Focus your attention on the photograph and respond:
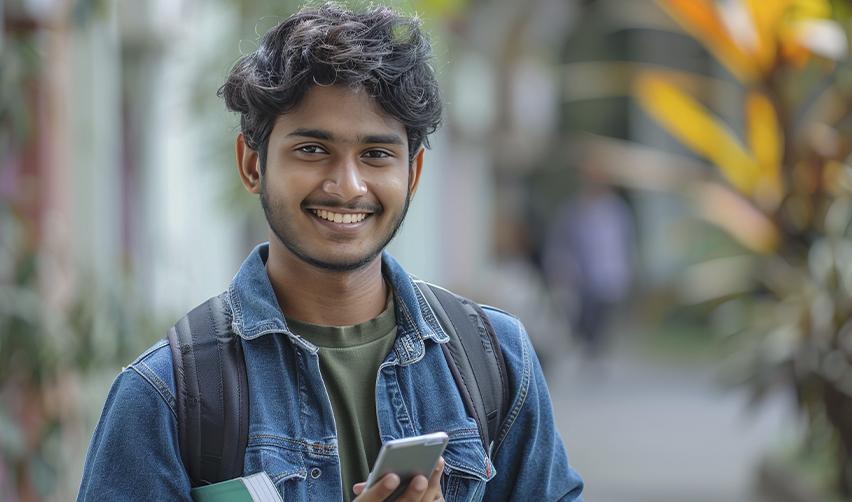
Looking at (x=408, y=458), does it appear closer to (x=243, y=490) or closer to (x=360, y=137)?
(x=243, y=490)

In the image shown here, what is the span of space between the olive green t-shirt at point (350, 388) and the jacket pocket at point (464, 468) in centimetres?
11

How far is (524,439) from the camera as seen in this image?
2404 mm

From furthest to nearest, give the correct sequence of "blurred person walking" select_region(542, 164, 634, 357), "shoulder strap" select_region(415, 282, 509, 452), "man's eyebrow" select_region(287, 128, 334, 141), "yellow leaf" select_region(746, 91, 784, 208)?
"blurred person walking" select_region(542, 164, 634, 357) < "yellow leaf" select_region(746, 91, 784, 208) < "shoulder strap" select_region(415, 282, 509, 452) < "man's eyebrow" select_region(287, 128, 334, 141)

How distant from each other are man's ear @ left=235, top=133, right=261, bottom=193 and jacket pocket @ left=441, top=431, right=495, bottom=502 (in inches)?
19.3

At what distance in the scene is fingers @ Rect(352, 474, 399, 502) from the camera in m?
2.02

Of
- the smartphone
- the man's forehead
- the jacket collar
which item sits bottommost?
the smartphone

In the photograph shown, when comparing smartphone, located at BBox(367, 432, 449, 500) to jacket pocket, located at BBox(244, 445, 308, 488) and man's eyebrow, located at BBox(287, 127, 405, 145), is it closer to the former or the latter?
jacket pocket, located at BBox(244, 445, 308, 488)

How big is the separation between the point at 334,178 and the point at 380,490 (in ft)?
1.53

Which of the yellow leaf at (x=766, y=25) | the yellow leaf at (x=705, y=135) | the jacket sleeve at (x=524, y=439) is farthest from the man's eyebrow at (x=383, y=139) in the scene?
the yellow leaf at (x=705, y=135)

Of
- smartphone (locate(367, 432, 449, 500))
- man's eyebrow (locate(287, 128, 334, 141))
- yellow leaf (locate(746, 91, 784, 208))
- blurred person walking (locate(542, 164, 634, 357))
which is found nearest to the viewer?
smartphone (locate(367, 432, 449, 500))

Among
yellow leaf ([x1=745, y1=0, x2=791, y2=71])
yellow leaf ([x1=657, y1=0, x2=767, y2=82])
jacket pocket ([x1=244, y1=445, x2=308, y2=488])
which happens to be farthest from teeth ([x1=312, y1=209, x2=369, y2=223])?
yellow leaf ([x1=657, y1=0, x2=767, y2=82])

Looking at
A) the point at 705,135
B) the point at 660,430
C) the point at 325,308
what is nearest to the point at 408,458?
the point at 325,308

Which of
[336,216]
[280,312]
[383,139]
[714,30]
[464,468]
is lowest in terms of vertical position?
[464,468]

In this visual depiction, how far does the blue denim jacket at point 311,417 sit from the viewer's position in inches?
83.3
